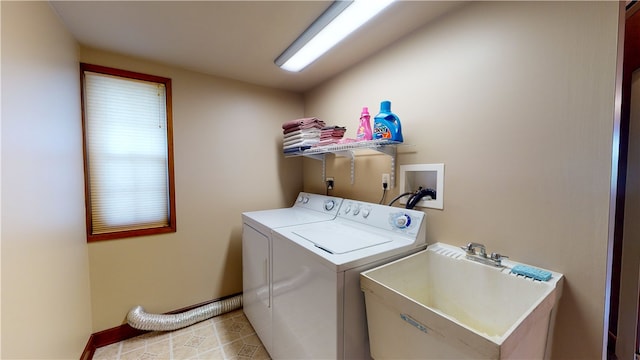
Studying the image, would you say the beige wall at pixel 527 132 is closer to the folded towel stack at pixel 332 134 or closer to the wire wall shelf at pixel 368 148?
the wire wall shelf at pixel 368 148

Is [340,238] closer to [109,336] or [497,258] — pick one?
[497,258]

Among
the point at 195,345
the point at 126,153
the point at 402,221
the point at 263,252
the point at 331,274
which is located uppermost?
the point at 126,153

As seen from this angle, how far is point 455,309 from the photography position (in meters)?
1.23

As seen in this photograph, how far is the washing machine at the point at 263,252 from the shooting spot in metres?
1.66

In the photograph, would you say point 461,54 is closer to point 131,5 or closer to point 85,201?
point 131,5

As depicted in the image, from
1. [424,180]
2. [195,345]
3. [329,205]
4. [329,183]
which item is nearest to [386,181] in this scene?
[424,180]

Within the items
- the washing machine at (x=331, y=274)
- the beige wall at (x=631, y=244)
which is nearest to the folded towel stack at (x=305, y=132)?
the washing machine at (x=331, y=274)

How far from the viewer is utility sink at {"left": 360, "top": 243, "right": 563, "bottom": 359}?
0.73 meters

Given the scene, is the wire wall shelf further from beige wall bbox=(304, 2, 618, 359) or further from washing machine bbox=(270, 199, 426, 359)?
washing machine bbox=(270, 199, 426, 359)

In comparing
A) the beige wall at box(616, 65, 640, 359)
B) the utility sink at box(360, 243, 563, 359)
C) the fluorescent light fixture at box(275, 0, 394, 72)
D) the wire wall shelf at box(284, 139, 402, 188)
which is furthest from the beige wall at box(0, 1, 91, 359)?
the beige wall at box(616, 65, 640, 359)

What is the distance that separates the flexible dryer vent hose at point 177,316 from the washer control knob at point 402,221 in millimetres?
1749

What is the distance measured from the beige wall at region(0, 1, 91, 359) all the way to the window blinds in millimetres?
163

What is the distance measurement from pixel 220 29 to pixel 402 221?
65.8 inches

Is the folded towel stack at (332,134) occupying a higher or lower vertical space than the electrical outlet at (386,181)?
higher
